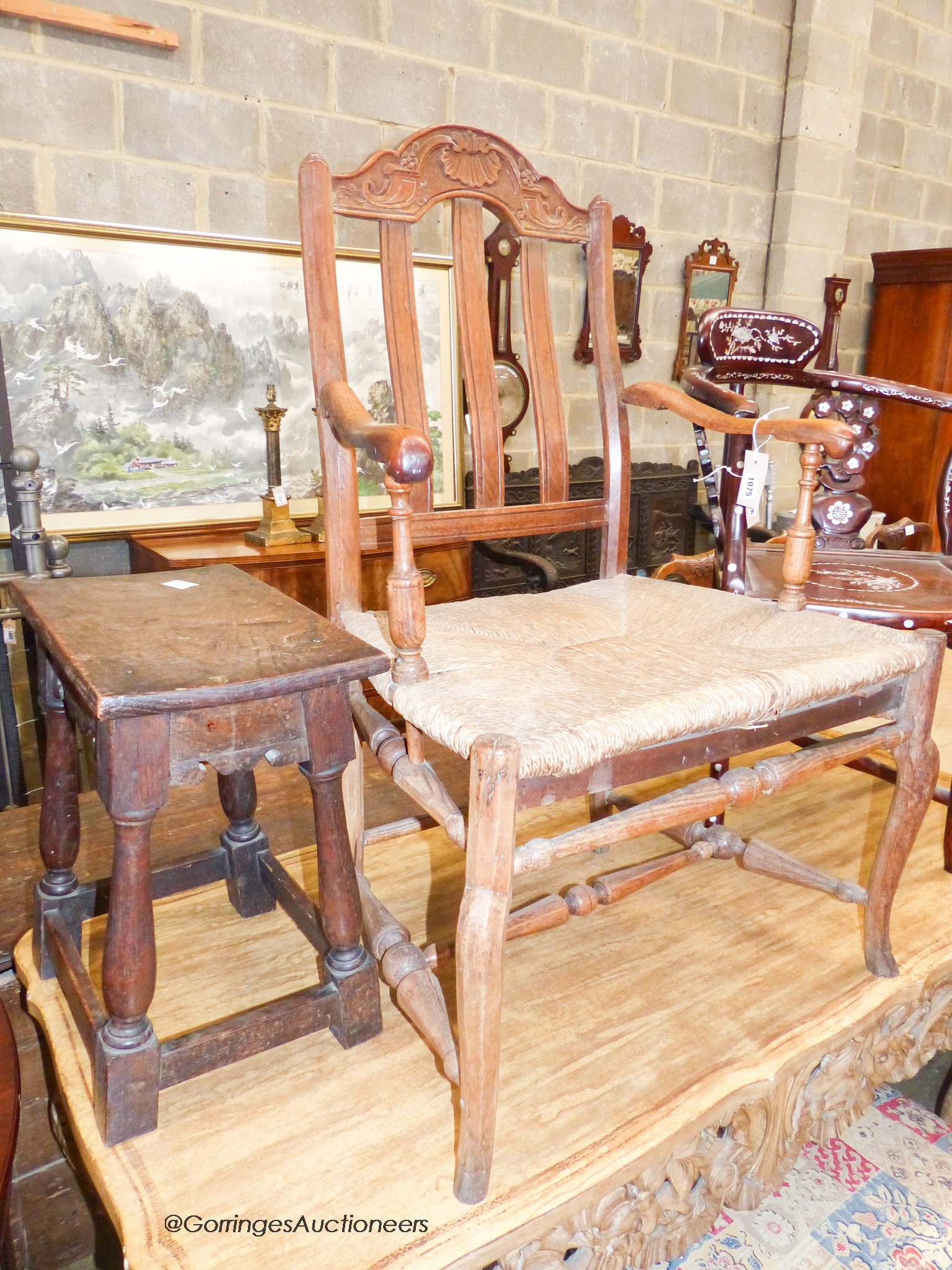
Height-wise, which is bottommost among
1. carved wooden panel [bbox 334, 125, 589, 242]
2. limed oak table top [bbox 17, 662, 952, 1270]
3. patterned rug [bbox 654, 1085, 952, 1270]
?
patterned rug [bbox 654, 1085, 952, 1270]

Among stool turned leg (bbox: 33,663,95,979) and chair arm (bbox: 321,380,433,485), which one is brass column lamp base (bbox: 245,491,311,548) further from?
chair arm (bbox: 321,380,433,485)

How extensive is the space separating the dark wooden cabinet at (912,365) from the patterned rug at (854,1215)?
9.28 feet

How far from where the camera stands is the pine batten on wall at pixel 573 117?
200cm

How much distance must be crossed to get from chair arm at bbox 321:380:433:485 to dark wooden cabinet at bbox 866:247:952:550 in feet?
9.99

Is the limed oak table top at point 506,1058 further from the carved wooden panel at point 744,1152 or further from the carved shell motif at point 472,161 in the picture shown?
the carved shell motif at point 472,161

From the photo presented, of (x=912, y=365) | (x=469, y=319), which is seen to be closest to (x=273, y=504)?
(x=469, y=319)

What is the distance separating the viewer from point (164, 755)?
2.36 ft

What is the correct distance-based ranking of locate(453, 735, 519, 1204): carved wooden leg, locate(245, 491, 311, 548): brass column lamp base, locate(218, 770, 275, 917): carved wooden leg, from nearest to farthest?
locate(453, 735, 519, 1204): carved wooden leg, locate(218, 770, 275, 917): carved wooden leg, locate(245, 491, 311, 548): brass column lamp base

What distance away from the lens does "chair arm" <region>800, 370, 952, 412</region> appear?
1417mm

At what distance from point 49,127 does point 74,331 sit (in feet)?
1.47

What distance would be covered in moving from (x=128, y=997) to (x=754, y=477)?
970mm

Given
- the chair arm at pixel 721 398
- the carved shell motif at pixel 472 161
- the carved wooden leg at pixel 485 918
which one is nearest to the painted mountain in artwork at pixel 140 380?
the carved shell motif at pixel 472 161

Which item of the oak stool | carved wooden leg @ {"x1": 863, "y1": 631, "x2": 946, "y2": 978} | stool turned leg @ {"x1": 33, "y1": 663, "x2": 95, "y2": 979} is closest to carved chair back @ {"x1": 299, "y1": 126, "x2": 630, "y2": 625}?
the oak stool

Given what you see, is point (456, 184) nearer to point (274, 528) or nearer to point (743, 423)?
point (743, 423)
